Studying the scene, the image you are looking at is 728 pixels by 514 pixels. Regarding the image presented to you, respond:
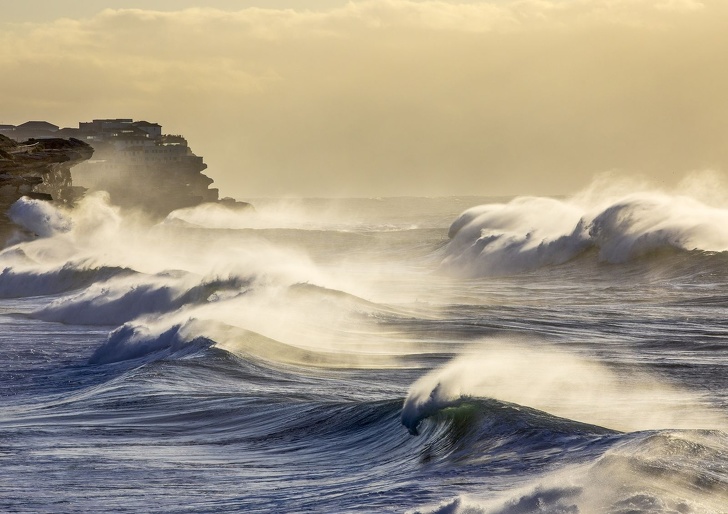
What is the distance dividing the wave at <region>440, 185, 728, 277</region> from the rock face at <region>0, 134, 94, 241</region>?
79.5 feet

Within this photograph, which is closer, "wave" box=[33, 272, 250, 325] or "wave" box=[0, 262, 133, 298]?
"wave" box=[33, 272, 250, 325]

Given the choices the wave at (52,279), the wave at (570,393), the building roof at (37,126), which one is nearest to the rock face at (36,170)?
the wave at (52,279)

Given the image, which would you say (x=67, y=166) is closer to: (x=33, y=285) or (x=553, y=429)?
(x=33, y=285)

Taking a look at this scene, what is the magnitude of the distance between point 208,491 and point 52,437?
343cm

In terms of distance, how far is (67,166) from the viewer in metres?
83.9

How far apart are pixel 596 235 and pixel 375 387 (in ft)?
81.9

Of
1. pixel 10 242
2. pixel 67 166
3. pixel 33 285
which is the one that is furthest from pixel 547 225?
pixel 67 166

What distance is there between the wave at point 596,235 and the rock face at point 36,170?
24.2 m

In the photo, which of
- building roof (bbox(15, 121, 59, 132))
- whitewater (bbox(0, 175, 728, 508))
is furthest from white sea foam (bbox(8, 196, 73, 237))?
building roof (bbox(15, 121, 59, 132))

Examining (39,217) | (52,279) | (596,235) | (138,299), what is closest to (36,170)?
(39,217)

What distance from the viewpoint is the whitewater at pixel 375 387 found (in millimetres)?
9688

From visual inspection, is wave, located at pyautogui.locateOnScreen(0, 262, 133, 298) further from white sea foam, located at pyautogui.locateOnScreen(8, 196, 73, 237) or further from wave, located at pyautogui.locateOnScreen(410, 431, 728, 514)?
wave, located at pyautogui.locateOnScreen(410, 431, 728, 514)

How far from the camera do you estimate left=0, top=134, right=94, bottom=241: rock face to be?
61062 mm

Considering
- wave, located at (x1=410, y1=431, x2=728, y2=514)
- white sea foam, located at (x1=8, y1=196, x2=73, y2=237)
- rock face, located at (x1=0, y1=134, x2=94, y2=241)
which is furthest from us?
rock face, located at (x1=0, y1=134, x2=94, y2=241)
